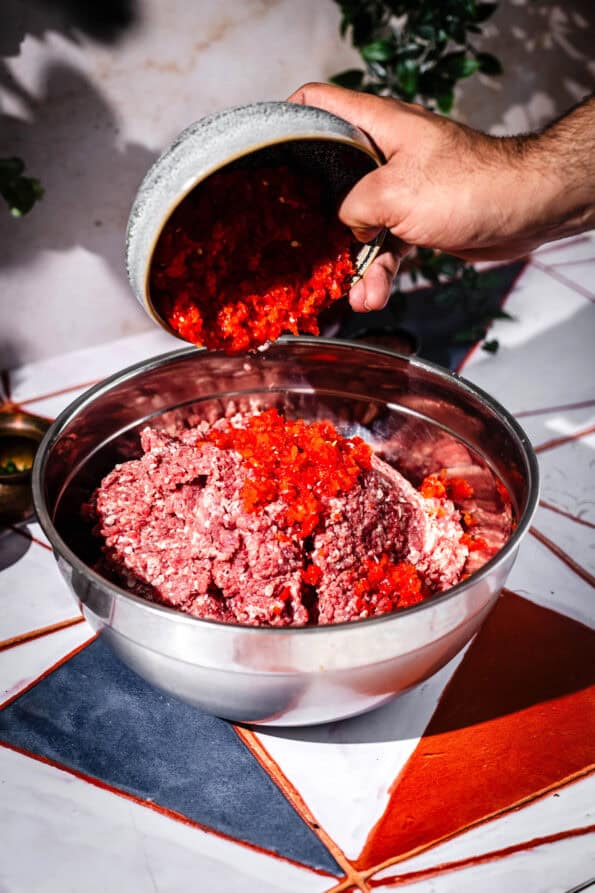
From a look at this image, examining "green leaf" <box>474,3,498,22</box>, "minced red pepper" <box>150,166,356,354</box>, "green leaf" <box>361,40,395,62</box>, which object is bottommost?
"minced red pepper" <box>150,166,356,354</box>

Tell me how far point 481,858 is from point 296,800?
9.3 inches

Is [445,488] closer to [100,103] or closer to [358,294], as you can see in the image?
[358,294]

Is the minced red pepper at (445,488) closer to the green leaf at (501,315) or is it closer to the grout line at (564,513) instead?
the grout line at (564,513)

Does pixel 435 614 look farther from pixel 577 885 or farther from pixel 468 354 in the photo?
pixel 468 354

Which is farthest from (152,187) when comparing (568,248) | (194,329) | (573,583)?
(568,248)

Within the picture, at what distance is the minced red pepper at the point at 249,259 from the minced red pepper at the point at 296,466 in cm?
14

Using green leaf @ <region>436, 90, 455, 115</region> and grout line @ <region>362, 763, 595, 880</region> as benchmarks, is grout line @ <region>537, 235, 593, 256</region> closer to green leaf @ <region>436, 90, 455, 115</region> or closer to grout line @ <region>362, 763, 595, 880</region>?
green leaf @ <region>436, 90, 455, 115</region>

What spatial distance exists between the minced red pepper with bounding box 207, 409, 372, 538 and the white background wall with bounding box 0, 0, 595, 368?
99cm

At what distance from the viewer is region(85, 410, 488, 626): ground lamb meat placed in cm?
105

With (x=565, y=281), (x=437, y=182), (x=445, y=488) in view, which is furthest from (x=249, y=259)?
(x=565, y=281)

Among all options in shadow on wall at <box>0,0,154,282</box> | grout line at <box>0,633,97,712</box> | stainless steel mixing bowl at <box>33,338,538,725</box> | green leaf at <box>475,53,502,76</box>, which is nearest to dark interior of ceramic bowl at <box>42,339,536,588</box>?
stainless steel mixing bowl at <box>33,338,538,725</box>

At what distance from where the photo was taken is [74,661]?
46.2 inches

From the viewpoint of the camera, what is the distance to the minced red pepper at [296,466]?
106 cm

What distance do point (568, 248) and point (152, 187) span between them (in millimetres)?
1984
